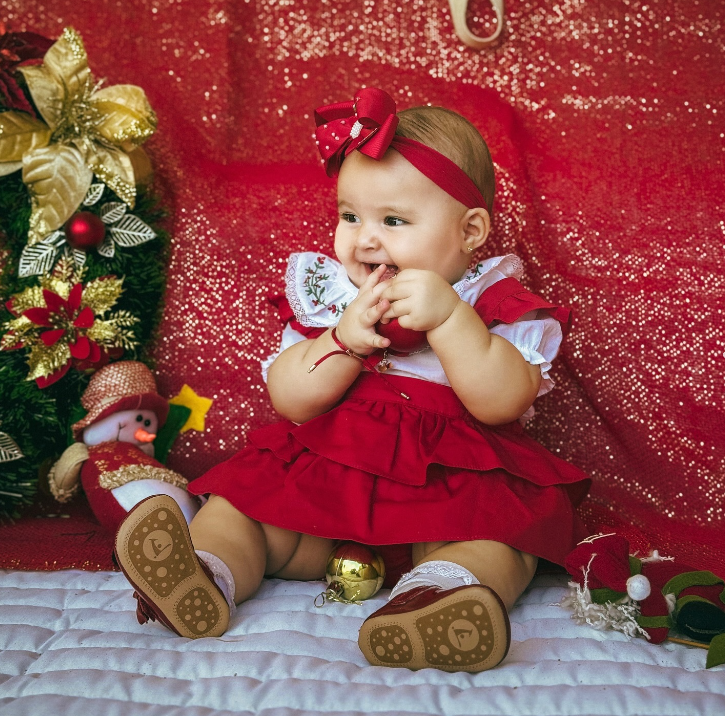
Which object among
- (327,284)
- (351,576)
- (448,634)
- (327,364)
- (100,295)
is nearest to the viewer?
(448,634)

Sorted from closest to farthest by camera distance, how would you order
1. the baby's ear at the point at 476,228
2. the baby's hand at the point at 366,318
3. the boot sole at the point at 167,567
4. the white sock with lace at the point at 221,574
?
the boot sole at the point at 167,567
the white sock with lace at the point at 221,574
the baby's hand at the point at 366,318
the baby's ear at the point at 476,228

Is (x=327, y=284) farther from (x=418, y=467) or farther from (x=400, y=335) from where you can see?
(x=418, y=467)

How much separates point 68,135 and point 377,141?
59cm

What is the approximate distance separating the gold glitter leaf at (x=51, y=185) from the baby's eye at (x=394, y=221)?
55cm

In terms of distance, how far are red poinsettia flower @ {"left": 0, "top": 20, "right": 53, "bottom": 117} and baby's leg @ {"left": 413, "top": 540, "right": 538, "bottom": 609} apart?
0.96m

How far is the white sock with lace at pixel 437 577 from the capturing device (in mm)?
875

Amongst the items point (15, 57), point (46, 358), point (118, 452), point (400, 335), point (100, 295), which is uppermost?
point (15, 57)

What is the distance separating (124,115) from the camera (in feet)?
4.40

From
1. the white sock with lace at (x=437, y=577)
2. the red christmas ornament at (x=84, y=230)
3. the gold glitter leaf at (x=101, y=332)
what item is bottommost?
the white sock with lace at (x=437, y=577)

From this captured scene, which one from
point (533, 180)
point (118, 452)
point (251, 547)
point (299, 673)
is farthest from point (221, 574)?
point (533, 180)

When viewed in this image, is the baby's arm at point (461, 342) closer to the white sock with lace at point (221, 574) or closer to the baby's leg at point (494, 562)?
the baby's leg at point (494, 562)

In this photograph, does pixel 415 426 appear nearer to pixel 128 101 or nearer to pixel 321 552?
pixel 321 552

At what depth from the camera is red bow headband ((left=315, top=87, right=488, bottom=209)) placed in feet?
3.50

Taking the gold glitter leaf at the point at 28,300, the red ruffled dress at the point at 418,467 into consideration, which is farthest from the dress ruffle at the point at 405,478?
the gold glitter leaf at the point at 28,300
